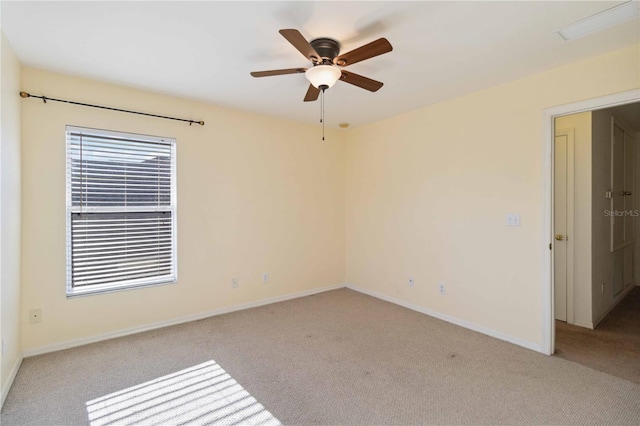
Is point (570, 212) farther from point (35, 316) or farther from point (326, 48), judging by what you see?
point (35, 316)

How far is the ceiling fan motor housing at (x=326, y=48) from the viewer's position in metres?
2.20

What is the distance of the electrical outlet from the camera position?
110 inches

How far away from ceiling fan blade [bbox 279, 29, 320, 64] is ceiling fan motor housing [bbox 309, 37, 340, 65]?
0.10 meters

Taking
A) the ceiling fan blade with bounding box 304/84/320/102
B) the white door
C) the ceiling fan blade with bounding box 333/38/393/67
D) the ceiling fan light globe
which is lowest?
the white door

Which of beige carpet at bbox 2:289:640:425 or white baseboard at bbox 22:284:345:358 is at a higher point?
white baseboard at bbox 22:284:345:358

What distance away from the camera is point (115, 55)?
8.31 feet

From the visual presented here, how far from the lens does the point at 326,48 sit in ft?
7.44

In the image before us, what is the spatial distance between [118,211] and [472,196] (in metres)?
3.66

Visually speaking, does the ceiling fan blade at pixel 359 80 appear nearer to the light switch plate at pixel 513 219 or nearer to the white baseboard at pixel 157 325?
the light switch plate at pixel 513 219

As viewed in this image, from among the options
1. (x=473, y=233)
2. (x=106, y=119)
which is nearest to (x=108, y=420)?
(x=106, y=119)

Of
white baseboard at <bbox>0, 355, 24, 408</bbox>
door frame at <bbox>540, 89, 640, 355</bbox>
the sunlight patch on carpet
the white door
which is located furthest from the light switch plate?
white baseboard at <bbox>0, 355, 24, 408</bbox>

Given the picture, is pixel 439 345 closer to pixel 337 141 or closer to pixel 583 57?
pixel 583 57

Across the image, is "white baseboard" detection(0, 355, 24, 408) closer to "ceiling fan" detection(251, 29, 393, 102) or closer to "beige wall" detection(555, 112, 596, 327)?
"ceiling fan" detection(251, 29, 393, 102)

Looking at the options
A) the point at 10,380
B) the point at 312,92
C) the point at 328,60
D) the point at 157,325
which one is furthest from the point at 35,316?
the point at 328,60
